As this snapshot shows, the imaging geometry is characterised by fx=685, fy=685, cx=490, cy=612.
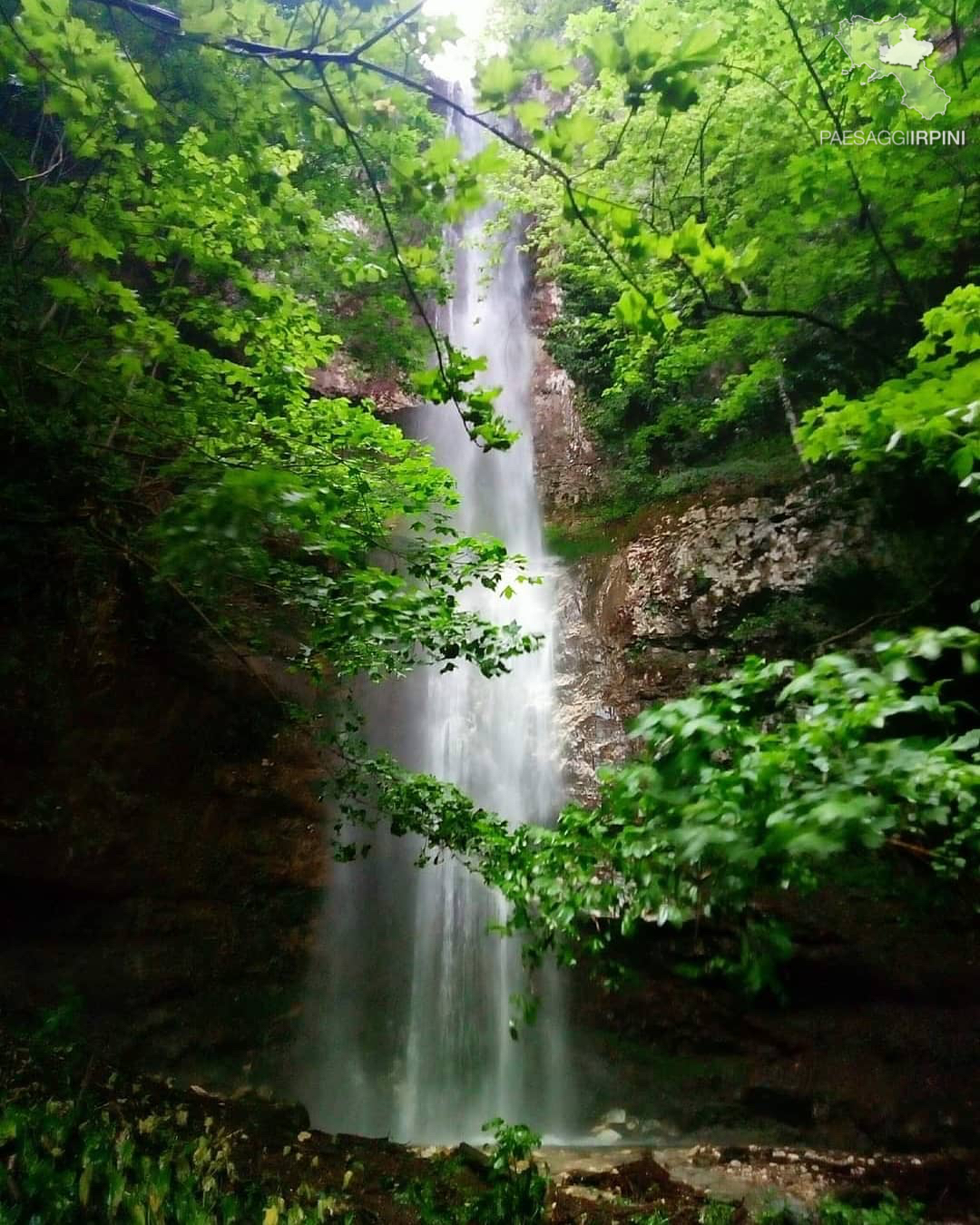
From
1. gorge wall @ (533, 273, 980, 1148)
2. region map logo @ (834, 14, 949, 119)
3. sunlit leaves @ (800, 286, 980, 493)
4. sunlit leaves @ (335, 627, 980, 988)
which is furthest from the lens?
gorge wall @ (533, 273, 980, 1148)

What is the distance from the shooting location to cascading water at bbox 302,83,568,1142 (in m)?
7.32

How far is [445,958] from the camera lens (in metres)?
7.98

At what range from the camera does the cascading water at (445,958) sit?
7.32m

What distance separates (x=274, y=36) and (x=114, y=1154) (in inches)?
178

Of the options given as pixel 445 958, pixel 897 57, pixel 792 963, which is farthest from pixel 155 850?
pixel 897 57

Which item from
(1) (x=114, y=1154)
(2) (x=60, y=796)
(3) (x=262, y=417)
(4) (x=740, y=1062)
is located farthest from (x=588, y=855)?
(2) (x=60, y=796)

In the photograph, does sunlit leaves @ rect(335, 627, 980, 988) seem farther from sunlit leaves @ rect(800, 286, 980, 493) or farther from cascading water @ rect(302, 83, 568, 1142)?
cascading water @ rect(302, 83, 568, 1142)

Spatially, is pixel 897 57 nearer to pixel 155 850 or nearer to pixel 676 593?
pixel 676 593

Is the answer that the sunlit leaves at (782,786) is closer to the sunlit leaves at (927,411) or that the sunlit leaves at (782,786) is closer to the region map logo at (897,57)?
the sunlit leaves at (927,411)

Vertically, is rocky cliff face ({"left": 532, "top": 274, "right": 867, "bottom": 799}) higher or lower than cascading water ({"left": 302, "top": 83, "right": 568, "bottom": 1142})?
higher

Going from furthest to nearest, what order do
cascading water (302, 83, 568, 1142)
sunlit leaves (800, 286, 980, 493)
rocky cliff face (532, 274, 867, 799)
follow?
rocky cliff face (532, 274, 867, 799) → cascading water (302, 83, 568, 1142) → sunlit leaves (800, 286, 980, 493)

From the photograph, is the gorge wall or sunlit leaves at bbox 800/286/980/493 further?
the gorge wall

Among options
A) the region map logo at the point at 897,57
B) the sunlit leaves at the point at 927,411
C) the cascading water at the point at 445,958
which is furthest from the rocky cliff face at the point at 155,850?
the region map logo at the point at 897,57

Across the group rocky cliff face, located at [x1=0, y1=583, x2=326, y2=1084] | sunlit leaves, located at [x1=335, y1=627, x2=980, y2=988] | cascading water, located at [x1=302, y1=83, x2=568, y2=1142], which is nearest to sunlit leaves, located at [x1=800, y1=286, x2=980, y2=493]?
sunlit leaves, located at [x1=335, y1=627, x2=980, y2=988]
